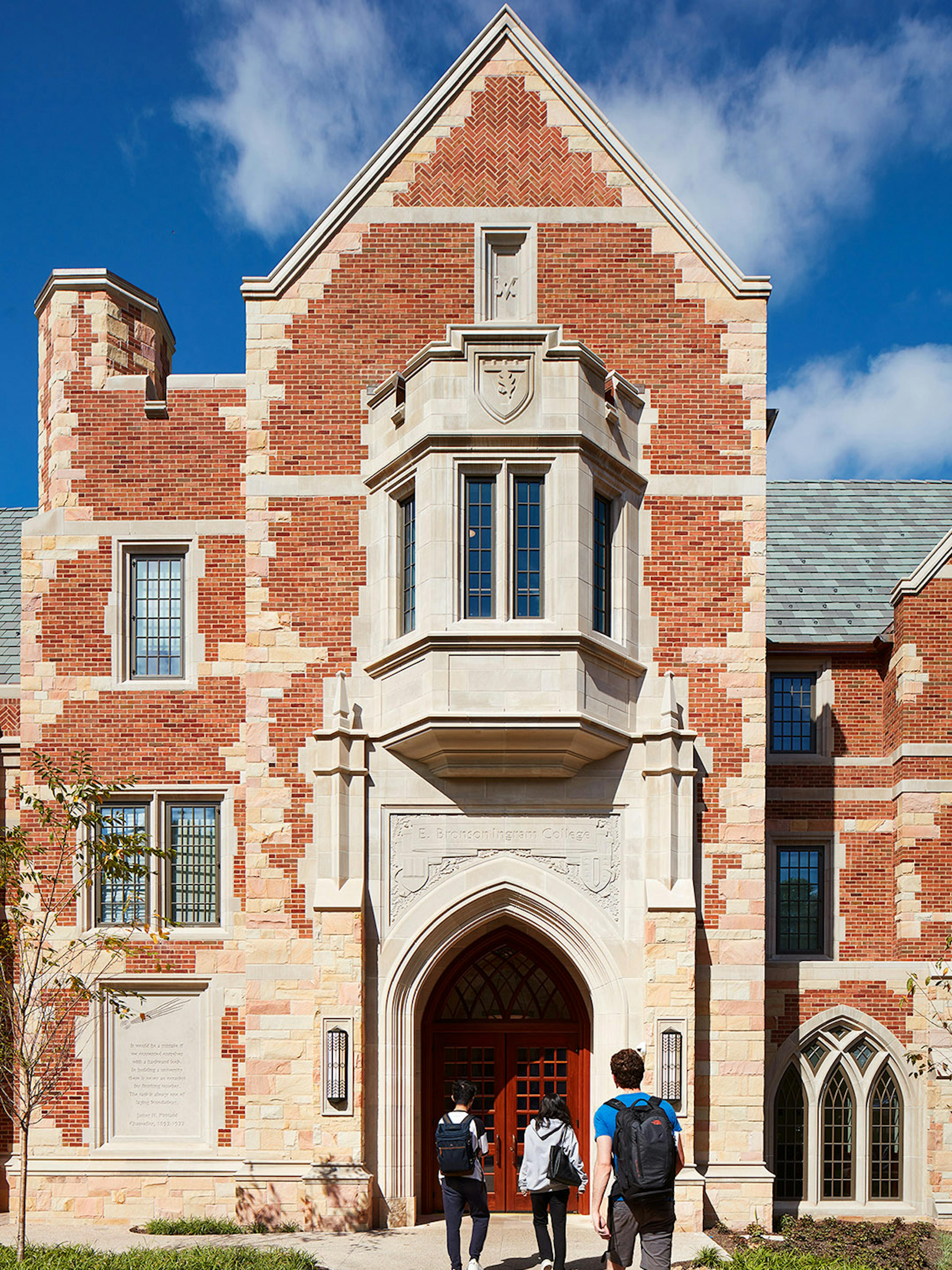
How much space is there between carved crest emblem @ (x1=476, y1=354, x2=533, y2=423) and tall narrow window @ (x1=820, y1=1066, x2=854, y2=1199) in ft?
32.0

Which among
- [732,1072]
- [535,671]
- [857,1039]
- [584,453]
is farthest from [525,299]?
[857,1039]

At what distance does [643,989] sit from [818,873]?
4.88m

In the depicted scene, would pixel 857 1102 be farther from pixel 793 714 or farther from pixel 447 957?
pixel 447 957

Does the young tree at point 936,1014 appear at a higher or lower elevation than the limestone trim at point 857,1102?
higher

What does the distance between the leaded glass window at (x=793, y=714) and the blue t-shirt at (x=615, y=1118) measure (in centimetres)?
992

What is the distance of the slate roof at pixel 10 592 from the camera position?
1878cm

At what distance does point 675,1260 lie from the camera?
12.6 metres

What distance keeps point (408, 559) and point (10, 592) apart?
28.4 feet

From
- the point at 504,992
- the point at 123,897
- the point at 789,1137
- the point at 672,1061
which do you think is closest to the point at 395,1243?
the point at 504,992

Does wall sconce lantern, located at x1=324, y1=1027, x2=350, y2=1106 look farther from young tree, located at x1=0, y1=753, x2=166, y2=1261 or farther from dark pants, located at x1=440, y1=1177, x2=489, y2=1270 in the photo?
dark pants, located at x1=440, y1=1177, x2=489, y2=1270

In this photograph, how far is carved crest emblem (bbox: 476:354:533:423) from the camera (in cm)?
1437

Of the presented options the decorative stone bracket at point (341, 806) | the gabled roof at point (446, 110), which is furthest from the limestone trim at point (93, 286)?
the decorative stone bracket at point (341, 806)

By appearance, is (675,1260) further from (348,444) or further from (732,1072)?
(348,444)

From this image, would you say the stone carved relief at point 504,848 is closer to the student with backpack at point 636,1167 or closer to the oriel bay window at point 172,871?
the oriel bay window at point 172,871
